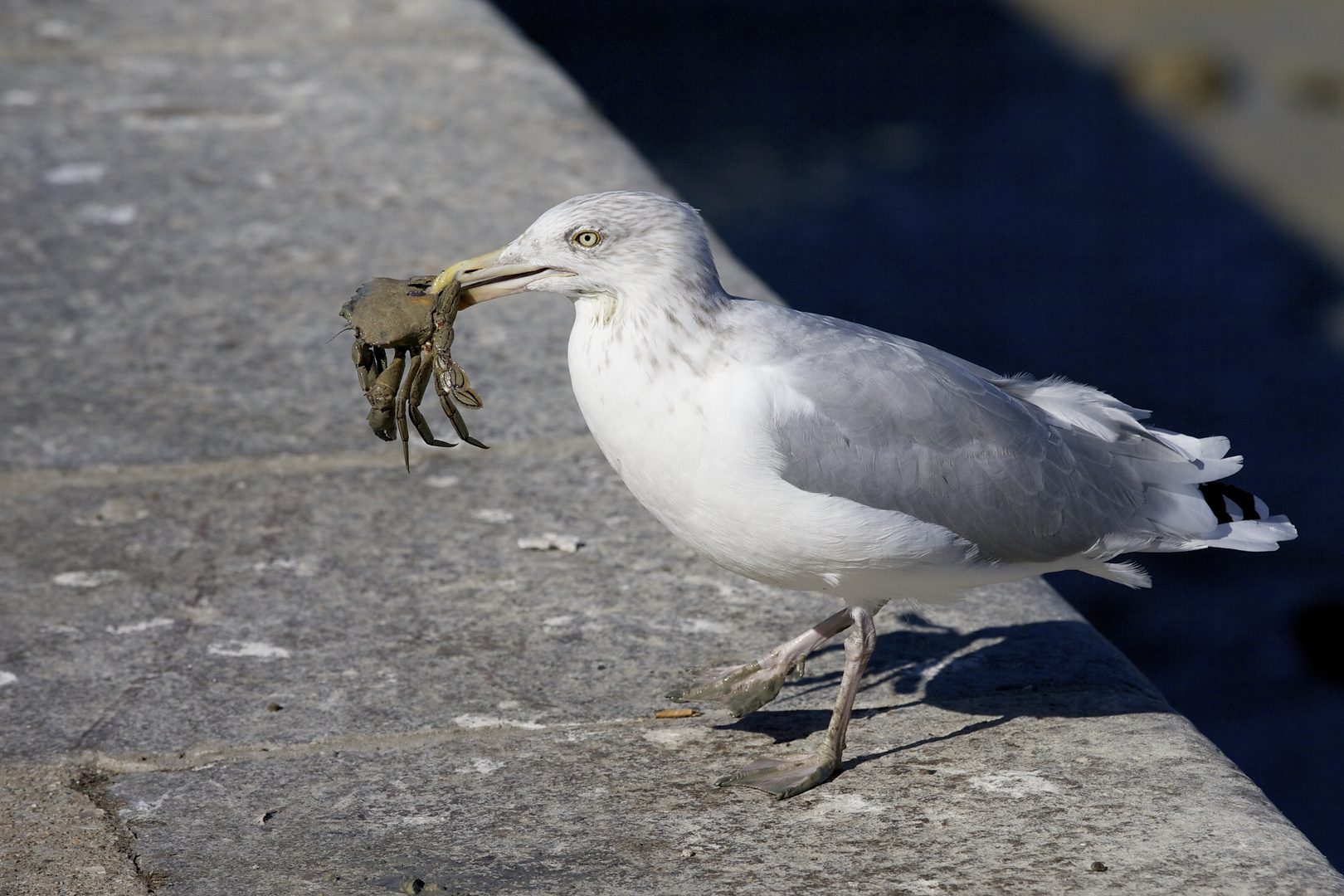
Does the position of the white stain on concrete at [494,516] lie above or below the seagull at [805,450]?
below

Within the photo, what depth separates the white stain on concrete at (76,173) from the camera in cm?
544

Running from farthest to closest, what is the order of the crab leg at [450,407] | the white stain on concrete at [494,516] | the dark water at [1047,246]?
the dark water at [1047,246] < the white stain on concrete at [494,516] < the crab leg at [450,407]

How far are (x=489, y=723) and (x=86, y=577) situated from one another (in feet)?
3.62

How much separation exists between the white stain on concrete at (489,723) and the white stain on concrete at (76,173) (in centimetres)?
335

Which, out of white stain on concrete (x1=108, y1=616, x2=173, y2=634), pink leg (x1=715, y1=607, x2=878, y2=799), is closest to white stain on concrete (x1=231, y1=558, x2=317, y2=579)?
white stain on concrete (x1=108, y1=616, x2=173, y2=634)

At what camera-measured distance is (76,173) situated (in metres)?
5.50

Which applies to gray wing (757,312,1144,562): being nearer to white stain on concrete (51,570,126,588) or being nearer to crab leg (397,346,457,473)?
crab leg (397,346,457,473)

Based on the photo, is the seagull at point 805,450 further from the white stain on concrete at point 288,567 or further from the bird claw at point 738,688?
the white stain on concrete at point 288,567

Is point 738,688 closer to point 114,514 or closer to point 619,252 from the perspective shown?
point 619,252

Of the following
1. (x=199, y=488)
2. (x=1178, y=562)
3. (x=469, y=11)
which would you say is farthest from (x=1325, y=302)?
(x=199, y=488)

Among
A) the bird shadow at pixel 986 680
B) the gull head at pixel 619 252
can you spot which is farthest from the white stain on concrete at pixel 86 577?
the bird shadow at pixel 986 680

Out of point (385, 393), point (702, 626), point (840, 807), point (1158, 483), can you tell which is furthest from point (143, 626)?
point (1158, 483)

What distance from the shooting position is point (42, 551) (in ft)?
11.5

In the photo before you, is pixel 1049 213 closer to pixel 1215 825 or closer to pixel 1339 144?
pixel 1339 144
